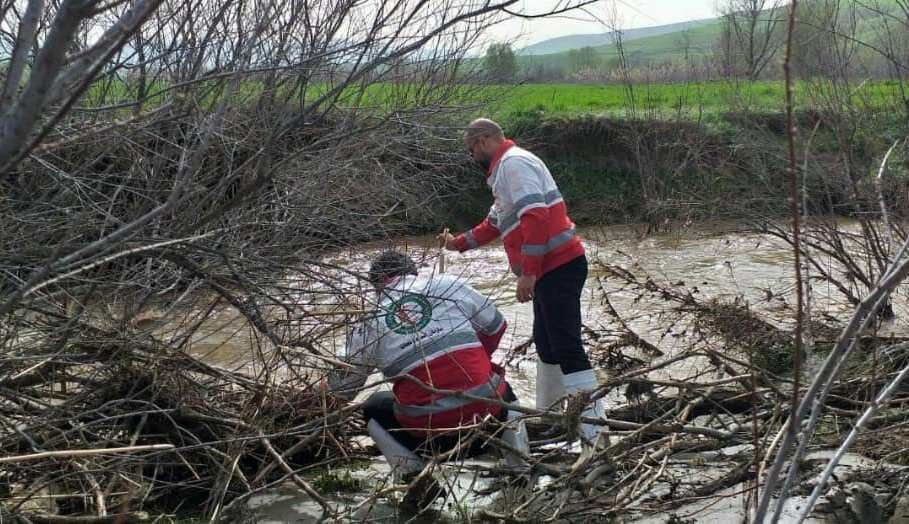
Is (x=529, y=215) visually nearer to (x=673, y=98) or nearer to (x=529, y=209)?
(x=529, y=209)

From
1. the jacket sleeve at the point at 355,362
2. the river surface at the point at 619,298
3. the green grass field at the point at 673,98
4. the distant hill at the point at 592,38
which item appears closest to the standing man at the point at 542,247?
the river surface at the point at 619,298

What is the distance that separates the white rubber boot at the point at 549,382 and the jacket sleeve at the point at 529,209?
665mm

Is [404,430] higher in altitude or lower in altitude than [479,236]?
lower

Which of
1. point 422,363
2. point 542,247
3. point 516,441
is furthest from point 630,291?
point 422,363

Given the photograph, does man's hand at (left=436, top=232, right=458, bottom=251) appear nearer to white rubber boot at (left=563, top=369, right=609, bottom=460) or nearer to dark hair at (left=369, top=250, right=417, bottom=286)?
dark hair at (left=369, top=250, right=417, bottom=286)

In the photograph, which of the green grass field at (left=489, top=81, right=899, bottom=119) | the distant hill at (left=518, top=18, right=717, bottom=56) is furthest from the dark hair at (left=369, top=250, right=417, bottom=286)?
the green grass field at (left=489, top=81, right=899, bottom=119)

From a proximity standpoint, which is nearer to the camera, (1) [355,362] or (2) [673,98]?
(1) [355,362]

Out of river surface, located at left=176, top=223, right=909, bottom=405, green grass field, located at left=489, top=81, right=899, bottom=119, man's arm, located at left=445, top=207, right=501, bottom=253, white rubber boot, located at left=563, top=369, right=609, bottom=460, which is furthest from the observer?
green grass field, located at left=489, top=81, right=899, bottom=119

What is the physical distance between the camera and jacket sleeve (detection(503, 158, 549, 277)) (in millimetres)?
5199

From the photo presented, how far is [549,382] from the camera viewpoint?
5.65 metres

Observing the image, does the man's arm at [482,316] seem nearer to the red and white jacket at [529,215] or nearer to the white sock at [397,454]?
the red and white jacket at [529,215]

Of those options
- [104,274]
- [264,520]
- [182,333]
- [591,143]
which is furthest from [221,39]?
[591,143]

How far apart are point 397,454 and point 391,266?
0.89m

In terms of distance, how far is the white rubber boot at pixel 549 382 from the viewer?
18.5ft
